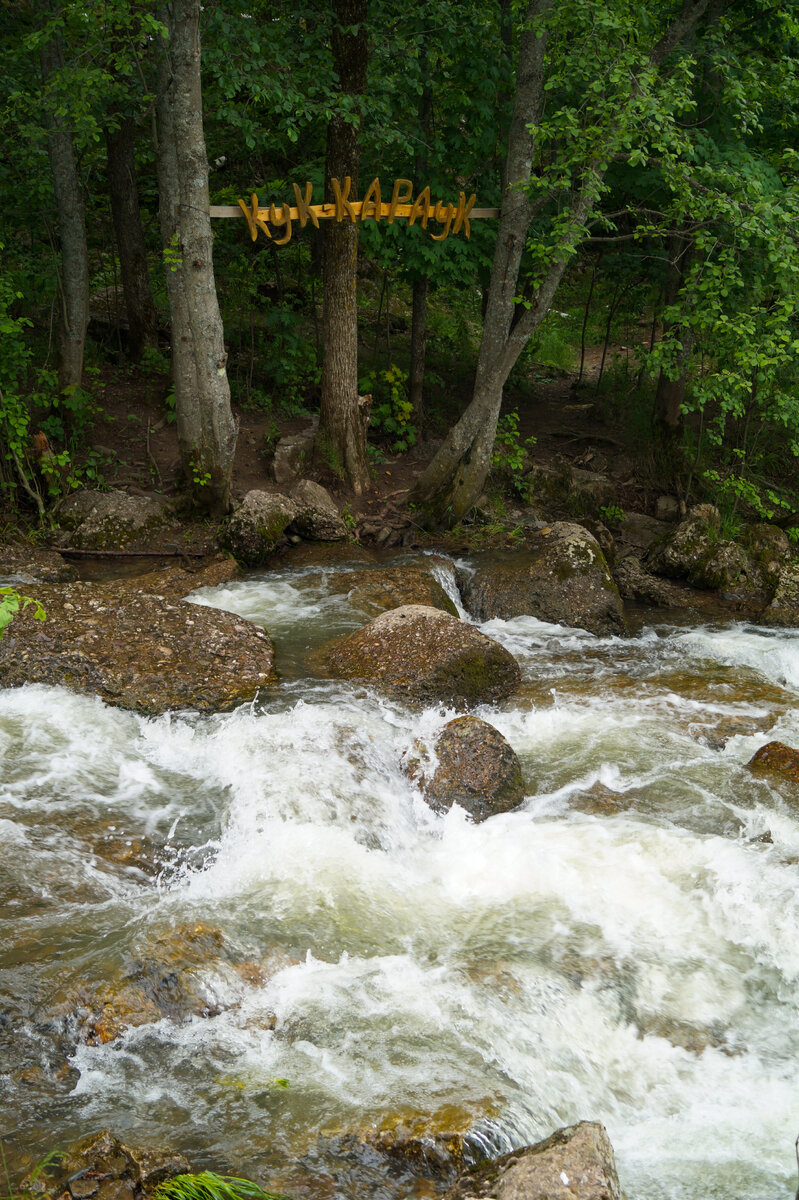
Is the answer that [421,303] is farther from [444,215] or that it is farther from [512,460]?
[512,460]

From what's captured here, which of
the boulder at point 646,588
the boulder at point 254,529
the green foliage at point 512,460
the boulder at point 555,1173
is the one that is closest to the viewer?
the boulder at point 555,1173

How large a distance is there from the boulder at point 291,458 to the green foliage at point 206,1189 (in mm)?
9004

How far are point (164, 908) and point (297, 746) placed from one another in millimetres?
1809

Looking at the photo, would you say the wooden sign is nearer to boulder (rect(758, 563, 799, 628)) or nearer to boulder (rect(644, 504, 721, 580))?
boulder (rect(644, 504, 721, 580))

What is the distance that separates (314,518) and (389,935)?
644 cm

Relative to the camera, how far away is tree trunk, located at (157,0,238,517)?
886cm

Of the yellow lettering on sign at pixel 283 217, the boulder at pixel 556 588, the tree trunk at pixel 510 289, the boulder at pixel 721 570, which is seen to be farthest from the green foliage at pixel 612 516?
the yellow lettering on sign at pixel 283 217

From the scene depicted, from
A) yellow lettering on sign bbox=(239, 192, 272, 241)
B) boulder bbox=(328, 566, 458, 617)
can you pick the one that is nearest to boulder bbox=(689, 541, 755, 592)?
boulder bbox=(328, 566, 458, 617)

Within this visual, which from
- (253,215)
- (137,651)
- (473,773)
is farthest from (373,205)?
(473,773)

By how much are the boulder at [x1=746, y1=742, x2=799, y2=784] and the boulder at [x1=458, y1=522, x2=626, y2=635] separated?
3.03m

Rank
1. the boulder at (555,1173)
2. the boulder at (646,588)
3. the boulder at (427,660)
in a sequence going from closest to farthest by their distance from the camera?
the boulder at (555,1173) < the boulder at (427,660) < the boulder at (646,588)

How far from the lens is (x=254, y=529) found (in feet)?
32.8

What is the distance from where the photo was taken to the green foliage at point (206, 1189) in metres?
3.10

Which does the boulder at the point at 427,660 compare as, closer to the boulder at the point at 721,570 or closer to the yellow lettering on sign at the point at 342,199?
the boulder at the point at 721,570
